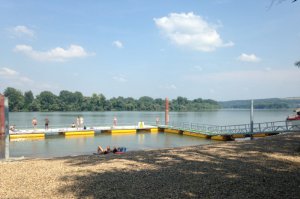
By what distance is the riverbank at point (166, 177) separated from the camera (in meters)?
6.18

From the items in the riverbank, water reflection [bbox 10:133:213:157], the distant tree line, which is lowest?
water reflection [bbox 10:133:213:157]

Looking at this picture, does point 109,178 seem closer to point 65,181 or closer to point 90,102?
point 65,181

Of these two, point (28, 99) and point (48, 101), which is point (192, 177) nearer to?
point (48, 101)

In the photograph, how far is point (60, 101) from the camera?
127 metres

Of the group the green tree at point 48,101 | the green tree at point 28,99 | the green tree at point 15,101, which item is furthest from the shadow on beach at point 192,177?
the green tree at point 48,101

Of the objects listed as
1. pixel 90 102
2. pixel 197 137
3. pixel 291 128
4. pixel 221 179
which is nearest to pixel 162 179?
pixel 221 179

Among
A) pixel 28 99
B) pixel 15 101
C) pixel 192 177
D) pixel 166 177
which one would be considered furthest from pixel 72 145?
pixel 28 99

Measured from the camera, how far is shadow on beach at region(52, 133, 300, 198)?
6.13 m

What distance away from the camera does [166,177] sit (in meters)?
7.37

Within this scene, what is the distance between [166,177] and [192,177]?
2.17ft

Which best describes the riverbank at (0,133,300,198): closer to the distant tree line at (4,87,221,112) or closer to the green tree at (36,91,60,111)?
the distant tree line at (4,87,221,112)

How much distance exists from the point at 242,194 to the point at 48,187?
4.49 metres

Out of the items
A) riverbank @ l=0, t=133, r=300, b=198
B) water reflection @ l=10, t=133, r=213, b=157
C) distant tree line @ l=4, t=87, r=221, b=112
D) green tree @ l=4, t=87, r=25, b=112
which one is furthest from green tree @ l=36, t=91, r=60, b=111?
riverbank @ l=0, t=133, r=300, b=198

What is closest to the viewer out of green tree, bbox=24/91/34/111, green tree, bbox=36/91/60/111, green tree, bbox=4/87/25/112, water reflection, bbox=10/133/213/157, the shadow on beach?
the shadow on beach
